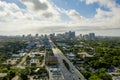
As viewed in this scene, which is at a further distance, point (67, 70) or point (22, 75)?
point (67, 70)

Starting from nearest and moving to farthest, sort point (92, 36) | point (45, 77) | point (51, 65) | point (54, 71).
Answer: point (45, 77), point (54, 71), point (51, 65), point (92, 36)

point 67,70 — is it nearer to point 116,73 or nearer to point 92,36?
point 116,73

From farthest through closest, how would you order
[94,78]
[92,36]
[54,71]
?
[92,36], [54,71], [94,78]

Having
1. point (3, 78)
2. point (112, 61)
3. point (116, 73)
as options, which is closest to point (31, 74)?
point (3, 78)

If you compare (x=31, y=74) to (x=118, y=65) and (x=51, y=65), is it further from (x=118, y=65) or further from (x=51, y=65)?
(x=118, y=65)

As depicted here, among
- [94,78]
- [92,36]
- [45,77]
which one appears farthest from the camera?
[92,36]

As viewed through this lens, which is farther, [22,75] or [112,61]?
[112,61]

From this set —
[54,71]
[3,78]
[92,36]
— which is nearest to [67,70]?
[54,71]

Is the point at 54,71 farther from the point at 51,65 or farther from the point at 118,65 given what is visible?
the point at 118,65

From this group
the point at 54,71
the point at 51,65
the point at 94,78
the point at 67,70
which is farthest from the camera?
the point at 51,65
